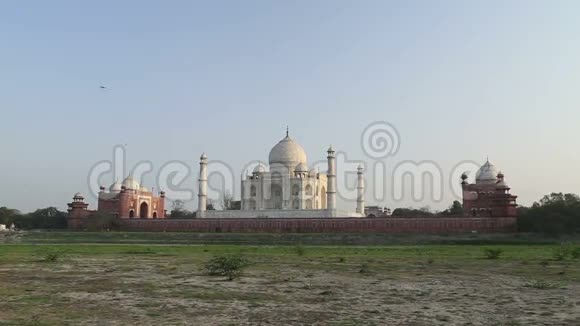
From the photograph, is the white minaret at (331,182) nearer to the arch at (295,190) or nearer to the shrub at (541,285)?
the arch at (295,190)

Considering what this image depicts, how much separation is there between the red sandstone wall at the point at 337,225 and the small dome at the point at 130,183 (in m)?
6.86

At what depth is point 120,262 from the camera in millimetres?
15852

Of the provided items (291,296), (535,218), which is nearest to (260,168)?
(535,218)

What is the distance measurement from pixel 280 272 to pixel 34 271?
5526mm

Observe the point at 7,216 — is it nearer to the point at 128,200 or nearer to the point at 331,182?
the point at 128,200

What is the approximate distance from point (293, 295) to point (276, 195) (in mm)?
45031

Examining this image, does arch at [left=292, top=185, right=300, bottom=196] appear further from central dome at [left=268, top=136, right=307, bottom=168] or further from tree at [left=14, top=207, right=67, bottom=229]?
tree at [left=14, top=207, right=67, bottom=229]

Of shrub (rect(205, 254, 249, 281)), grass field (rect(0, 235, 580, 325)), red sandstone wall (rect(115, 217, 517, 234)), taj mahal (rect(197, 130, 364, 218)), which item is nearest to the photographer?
grass field (rect(0, 235, 580, 325))

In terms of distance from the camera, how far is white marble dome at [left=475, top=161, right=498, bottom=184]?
4650cm

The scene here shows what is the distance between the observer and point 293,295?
29.5ft

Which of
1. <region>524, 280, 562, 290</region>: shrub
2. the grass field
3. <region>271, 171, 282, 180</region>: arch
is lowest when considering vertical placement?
the grass field

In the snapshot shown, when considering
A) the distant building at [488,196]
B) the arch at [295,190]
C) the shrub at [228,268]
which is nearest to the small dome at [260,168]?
the arch at [295,190]

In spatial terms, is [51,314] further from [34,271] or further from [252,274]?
[34,271]

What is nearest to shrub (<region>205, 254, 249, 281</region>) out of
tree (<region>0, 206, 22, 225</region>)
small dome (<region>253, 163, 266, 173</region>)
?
small dome (<region>253, 163, 266, 173</region>)
